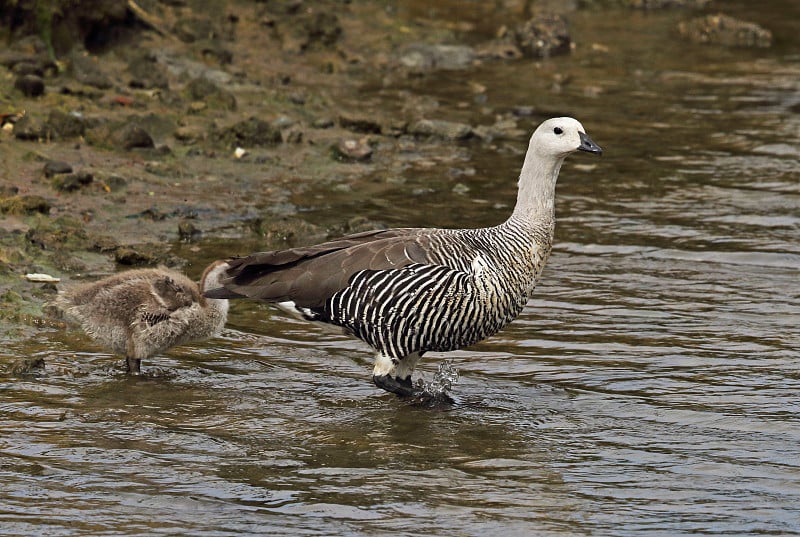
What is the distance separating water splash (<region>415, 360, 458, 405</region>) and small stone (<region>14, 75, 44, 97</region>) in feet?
21.6

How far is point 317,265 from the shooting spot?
876 cm

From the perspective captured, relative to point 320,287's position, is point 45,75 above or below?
above

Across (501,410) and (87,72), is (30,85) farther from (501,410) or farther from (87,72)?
(501,410)

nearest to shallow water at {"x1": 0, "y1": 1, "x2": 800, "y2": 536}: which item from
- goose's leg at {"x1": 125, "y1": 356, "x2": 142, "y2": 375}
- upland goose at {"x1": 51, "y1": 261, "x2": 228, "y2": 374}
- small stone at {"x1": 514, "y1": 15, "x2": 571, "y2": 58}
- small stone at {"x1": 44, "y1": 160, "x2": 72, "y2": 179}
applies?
goose's leg at {"x1": 125, "y1": 356, "x2": 142, "y2": 375}

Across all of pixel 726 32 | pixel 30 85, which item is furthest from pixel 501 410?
pixel 726 32

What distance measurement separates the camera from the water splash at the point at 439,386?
8.69 metres

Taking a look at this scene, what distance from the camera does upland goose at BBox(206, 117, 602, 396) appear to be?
8.49 metres

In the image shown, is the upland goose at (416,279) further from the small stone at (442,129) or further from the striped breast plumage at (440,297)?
the small stone at (442,129)

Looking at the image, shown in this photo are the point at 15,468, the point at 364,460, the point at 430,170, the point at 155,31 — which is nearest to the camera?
the point at 15,468

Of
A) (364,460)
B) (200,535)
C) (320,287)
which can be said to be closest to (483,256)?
(320,287)

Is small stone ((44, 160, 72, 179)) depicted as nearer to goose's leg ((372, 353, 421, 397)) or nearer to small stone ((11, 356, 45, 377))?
small stone ((11, 356, 45, 377))

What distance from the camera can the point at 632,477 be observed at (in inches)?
290

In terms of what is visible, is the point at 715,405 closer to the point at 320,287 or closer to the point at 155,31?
the point at 320,287

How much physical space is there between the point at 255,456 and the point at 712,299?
481 centimetres
